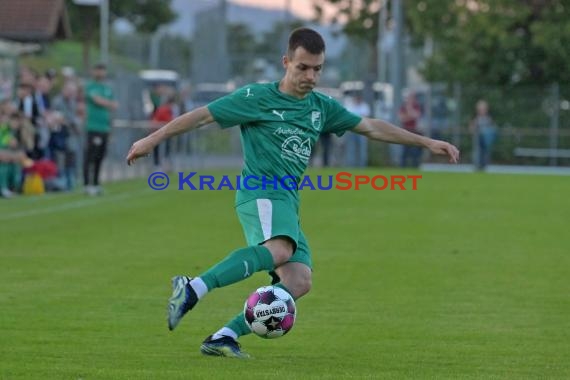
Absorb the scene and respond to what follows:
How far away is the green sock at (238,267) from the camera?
783cm

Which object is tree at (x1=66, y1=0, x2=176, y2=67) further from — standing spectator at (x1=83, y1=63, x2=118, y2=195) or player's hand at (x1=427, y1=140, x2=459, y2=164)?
player's hand at (x1=427, y1=140, x2=459, y2=164)

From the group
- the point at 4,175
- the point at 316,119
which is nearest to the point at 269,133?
the point at 316,119

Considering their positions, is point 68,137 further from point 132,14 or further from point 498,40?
point 132,14

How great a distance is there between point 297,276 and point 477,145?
32.9 meters

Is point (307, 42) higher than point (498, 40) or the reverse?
the reverse

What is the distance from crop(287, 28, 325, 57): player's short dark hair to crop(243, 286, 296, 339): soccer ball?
1358mm

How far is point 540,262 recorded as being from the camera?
1440cm

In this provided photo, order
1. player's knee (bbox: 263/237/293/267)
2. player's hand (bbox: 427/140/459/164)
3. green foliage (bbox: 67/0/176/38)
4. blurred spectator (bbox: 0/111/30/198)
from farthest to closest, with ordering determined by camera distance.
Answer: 1. green foliage (bbox: 67/0/176/38)
2. blurred spectator (bbox: 0/111/30/198)
3. player's hand (bbox: 427/140/459/164)
4. player's knee (bbox: 263/237/293/267)

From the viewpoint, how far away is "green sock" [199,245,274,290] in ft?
25.7

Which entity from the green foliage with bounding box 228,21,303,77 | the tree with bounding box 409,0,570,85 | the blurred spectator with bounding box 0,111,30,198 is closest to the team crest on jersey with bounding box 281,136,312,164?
the blurred spectator with bounding box 0,111,30,198

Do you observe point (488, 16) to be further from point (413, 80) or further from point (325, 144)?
point (413, 80)

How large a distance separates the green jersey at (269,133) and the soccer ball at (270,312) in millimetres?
583

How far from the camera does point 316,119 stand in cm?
847

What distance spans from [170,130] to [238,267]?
0.84 m
